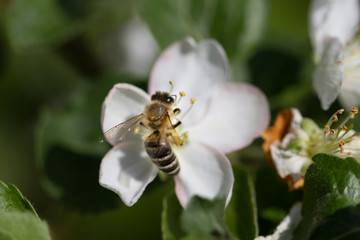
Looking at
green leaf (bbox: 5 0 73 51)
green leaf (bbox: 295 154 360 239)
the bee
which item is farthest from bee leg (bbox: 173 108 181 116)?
green leaf (bbox: 5 0 73 51)

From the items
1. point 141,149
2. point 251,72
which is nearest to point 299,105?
point 251,72

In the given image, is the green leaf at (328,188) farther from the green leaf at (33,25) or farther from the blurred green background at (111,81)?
the green leaf at (33,25)

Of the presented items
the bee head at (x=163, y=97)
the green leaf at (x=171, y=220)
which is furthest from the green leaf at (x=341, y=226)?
the bee head at (x=163, y=97)

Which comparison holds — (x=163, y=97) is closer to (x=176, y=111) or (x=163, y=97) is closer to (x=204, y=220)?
(x=176, y=111)

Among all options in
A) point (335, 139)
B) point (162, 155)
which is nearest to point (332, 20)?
point (335, 139)

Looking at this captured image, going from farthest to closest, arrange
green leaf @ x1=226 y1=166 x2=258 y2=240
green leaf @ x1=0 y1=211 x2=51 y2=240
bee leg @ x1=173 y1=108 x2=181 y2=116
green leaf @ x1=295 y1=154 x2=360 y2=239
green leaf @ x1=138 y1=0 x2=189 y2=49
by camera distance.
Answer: green leaf @ x1=138 y1=0 x2=189 y2=49 → bee leg @ x1=173 y1=108 x2=181 y2=116 → green leaf @ x1=226 y1=166 x2=258 y2=240 → green leaf @ x1=295 y1=154 x2=360 y2=239 → green leaf @ x1=0 y1=211 x2=51 y2=240

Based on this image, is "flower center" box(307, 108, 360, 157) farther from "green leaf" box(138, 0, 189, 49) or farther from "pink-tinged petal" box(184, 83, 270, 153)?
"green leaf" box(138, 0, 189, 49)
